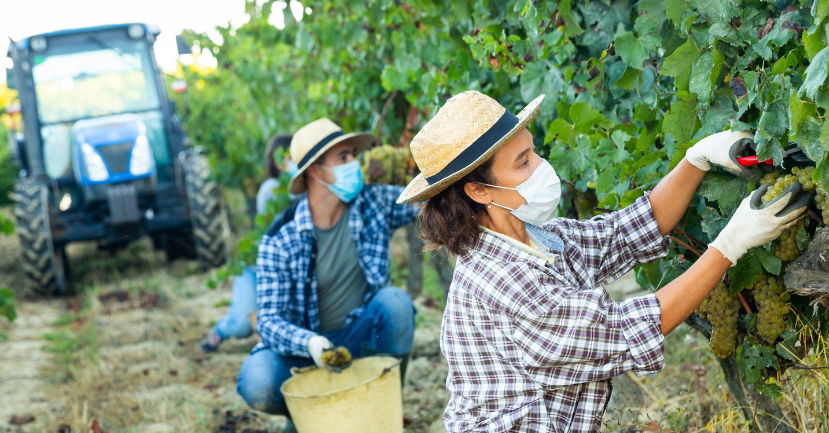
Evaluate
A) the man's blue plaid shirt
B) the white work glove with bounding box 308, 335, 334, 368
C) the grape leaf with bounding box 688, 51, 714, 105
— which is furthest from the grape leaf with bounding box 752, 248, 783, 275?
the man's blue plaid shirt

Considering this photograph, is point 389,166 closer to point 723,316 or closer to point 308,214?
point 308,214

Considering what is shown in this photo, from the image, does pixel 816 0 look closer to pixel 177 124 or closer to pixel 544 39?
pixel 544 39

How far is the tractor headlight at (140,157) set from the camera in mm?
8656

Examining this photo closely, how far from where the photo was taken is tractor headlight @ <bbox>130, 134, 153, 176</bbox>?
866cm

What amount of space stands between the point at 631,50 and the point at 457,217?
711 mm

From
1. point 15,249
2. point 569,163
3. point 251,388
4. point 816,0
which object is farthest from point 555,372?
point 15,249

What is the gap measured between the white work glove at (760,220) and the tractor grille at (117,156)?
7.39 metres

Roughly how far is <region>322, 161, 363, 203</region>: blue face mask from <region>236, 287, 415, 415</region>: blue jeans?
1.50 feet

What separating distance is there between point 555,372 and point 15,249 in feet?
38.9

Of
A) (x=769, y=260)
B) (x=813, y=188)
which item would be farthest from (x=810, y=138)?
(x=769, y=260)

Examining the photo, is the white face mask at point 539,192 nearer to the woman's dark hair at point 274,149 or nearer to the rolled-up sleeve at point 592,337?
the rolled-up sleeve at point 592,337

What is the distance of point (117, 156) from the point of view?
28.1ft

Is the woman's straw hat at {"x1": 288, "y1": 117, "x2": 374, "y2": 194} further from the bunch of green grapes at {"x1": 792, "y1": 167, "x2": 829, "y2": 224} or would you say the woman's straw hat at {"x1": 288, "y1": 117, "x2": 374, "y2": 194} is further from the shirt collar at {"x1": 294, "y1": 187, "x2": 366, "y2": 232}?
the bunch of green grapes at {"x1": 792, "y1": 167, "x2": 829, "y2": 224}

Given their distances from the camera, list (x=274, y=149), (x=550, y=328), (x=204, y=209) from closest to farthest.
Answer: (x=550, y=328), (x=274, y=149), (x=204, y=209)
